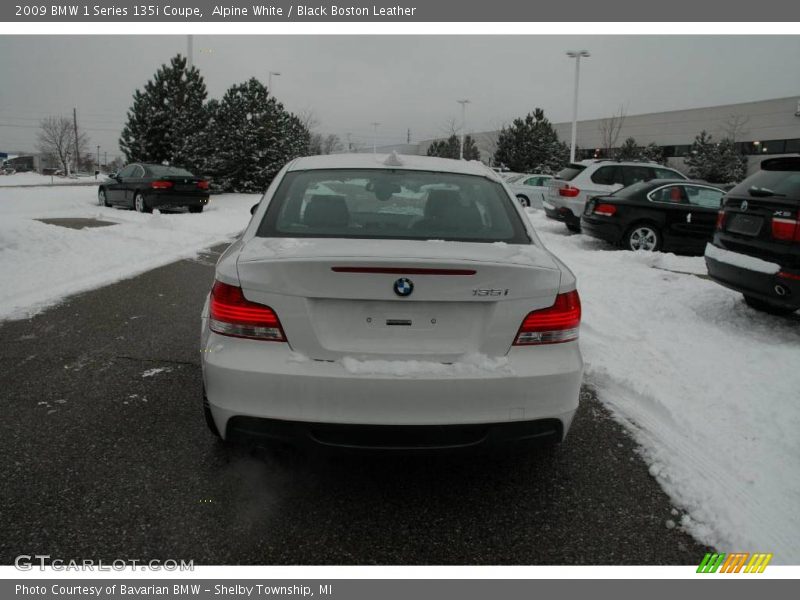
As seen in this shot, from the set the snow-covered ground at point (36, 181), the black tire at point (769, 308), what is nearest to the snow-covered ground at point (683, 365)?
the black tire at point (769, 308)

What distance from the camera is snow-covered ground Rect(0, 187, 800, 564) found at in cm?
284

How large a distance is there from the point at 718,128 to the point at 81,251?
5857 cm

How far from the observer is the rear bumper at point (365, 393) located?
2.50m

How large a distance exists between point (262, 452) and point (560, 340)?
1.69m

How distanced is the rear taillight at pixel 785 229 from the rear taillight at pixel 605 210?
6.23 meters

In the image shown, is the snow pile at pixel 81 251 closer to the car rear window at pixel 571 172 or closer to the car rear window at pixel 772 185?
the car rear window at pixel 772 185

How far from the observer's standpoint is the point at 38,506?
269cm

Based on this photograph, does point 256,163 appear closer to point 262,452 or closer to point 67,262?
point 67,262

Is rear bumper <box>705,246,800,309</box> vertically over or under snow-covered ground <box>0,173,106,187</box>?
over

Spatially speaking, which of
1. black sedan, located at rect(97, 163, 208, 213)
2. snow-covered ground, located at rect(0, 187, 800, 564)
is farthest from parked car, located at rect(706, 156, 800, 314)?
black sedan, located at rect(97, 163, 208, 213)

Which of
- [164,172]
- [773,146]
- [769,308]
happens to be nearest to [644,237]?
[769,308]

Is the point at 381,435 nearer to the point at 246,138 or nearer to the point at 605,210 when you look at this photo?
the point at 605,210

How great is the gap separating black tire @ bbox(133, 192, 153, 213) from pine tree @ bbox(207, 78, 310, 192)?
486 inches

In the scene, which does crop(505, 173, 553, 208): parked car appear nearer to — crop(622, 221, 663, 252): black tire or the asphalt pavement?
crop(622, 221, 663, 252): black tire
